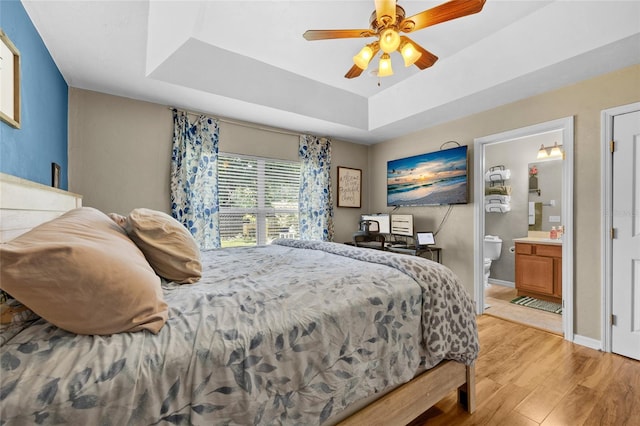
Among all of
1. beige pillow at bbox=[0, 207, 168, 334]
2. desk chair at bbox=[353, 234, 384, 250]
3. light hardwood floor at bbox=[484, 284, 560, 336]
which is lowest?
light hardwood floor at bbox=[484, 284, 560, 336]

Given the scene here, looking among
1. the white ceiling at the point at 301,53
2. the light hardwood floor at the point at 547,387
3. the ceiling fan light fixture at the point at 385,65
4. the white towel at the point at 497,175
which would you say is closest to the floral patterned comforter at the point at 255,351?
the light hardwood floor at the point at 547,387

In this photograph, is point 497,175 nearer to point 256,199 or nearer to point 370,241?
point 370,241

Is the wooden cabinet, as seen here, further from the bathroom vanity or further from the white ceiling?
the white ceiling

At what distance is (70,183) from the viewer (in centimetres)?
264

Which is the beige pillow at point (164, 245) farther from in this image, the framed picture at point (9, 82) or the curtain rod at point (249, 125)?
the curtain rod at point (249, 125)

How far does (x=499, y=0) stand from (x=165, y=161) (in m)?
3.36

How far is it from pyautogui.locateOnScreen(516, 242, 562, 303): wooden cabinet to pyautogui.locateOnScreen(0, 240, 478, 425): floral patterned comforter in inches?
113

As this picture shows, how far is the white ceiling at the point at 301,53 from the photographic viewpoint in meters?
1.92

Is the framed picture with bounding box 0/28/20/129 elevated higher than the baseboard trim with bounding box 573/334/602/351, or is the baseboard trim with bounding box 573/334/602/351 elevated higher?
the framed picture with bounding box 0/28/20/129

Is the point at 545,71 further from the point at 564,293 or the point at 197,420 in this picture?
the point at 197,420

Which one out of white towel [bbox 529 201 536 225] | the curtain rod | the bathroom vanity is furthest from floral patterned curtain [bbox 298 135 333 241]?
white towel [bbox 529 201 536 225]

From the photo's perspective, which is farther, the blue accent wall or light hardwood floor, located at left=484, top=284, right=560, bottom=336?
light hardwood floor, located at left=484, top=284, right=560, bottom=336

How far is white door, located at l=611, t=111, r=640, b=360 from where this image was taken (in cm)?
217

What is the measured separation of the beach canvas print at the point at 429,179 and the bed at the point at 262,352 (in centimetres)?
209
